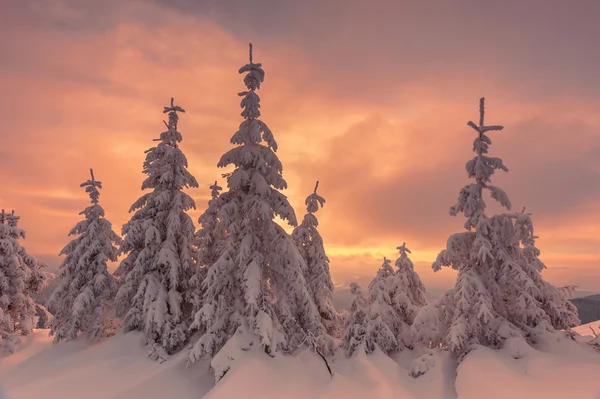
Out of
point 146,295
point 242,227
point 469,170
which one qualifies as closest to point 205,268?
point 146,295

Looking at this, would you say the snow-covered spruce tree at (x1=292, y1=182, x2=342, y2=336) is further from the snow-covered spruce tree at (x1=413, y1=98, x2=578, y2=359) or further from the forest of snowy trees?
the snow-covered spruce tree at (x1=413, y1=98, x2=578, y2=359)

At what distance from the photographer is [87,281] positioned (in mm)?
23750

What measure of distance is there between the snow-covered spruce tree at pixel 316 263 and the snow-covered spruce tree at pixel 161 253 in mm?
6551

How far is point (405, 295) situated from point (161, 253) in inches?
515

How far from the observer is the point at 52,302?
77.8ft

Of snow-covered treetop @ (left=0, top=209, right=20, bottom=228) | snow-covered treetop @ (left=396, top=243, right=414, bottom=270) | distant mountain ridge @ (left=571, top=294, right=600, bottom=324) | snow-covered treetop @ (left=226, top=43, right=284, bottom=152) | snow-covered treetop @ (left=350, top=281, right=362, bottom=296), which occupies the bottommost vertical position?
distant mountain ridge @ (left=571, top=294, right=600, bottom=324)

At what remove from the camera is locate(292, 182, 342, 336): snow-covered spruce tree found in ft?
69.2

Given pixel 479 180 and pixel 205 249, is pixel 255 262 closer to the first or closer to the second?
pixel 205 249

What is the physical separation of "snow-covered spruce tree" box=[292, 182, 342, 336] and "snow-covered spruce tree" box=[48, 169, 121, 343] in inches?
472

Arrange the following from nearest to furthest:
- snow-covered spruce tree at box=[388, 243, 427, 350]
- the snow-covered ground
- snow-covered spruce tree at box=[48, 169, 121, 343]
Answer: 1. the snow-covered ground
2. snow-covered spruce tree at box=[388, 243, 427, 350]
3. snow-covered spruce tree at box=[48, 169, 121, 343]

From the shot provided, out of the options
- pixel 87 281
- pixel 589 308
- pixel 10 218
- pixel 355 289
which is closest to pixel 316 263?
pixel 355 289

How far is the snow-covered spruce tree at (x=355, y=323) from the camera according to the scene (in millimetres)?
17531

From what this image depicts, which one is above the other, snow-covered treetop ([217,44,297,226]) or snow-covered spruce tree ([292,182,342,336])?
snow-covered treetop ([217,44,297,226])

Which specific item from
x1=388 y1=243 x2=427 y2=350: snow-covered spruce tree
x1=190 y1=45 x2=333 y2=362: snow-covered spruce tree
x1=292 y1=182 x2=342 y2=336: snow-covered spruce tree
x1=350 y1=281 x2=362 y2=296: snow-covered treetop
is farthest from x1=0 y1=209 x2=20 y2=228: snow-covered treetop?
x1=388 y1=243 x2=427 y2=350: snow-covered spruce tree
